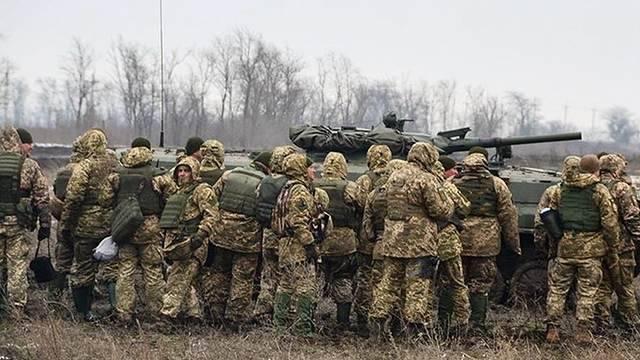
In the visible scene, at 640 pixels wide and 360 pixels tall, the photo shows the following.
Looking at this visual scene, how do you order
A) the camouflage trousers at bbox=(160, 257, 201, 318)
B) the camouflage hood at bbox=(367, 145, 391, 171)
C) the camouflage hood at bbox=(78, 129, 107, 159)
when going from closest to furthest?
the camouflage trousers at bbox=(160, 257, 201, 318)
the camouflage hood at bbox=(78, 129, 107, 159)
the camouflage hood at bbox=(367, 145, 391, 171)

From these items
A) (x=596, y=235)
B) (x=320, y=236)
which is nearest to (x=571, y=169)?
(x=596, y=235)

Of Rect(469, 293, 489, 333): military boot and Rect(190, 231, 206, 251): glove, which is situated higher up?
Rect(190, 231, 206, 251): glove

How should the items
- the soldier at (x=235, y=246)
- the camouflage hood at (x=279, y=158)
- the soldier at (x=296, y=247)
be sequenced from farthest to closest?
the soldier at (x=235, y=246), the camouflage hood at (x=279, y=158), the soldier at (x=296, y=247)

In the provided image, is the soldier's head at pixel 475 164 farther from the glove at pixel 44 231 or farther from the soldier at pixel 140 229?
the glove at pixel 44 231

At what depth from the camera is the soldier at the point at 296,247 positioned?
23.7ft

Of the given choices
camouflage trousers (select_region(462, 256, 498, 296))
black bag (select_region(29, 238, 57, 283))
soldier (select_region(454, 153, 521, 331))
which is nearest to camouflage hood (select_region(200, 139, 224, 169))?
black bag (select_region(29, 238, 57, 283))

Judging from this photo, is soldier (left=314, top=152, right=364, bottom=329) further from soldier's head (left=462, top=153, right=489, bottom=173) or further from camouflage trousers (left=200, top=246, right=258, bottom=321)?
soldier's head (left=462, top=153, right=489, bottom=173)

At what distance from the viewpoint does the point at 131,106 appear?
48.6m

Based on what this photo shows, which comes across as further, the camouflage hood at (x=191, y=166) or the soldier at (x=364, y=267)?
the soldier at (x=364, y=267)

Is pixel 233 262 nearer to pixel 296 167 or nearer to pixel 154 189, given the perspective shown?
pixel 154 189

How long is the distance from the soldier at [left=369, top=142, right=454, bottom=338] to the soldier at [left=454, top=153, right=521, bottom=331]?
959mm

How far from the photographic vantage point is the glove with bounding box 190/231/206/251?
25.1 ft

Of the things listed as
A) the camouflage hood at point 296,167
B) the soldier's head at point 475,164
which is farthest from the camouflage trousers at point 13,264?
the soldier's head at point 475,164

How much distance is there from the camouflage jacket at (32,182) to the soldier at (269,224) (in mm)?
2307
